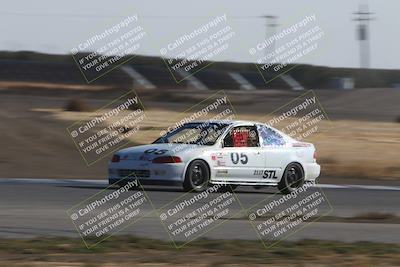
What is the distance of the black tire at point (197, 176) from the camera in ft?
57.3

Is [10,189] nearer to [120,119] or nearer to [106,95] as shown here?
[120,119]

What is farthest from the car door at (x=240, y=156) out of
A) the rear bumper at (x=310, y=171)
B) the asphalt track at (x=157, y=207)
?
the rear bumper at (x=310, y=171)

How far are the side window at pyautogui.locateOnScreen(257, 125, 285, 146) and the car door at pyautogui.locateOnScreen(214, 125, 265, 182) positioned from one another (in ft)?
0.39

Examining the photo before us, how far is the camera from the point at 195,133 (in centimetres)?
1848

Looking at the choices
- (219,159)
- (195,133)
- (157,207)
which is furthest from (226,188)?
(157,207)

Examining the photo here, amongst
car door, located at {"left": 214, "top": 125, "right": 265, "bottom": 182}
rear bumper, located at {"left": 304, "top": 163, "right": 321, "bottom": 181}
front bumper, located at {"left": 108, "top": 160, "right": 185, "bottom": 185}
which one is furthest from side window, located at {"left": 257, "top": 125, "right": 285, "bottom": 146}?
front bumper, located at {"left": 108, "top": 160, "right": 185, "bottom": 185}

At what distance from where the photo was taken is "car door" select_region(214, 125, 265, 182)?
59.3 ft

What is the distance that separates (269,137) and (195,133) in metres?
1.45

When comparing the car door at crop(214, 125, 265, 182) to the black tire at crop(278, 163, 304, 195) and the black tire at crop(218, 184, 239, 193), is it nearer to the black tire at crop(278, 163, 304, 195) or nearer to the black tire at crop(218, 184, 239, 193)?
the black tire at crop(218, 184, 239, 193)

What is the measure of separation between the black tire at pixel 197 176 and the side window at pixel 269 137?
1.55 meters

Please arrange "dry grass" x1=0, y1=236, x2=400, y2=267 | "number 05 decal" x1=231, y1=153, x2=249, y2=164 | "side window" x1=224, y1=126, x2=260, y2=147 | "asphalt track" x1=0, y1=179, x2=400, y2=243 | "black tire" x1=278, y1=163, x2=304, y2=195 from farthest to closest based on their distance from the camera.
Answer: "black tire" x1=278, y1=163, x2=304, y2=195, "side window" x1=224, y1=126, x2=260, y2=147, "number 05 decal" x1=231, y1=153, x2=249, y2=164, "asphalt track" x1=0, y1=179, x2=400, y2=243, "dry grass" x1=0, y1=236, x2=400, y2=267

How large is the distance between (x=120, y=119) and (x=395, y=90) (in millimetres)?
30098

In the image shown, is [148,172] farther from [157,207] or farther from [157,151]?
[157,207]

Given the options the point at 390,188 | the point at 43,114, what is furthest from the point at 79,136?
the point at 390,188
